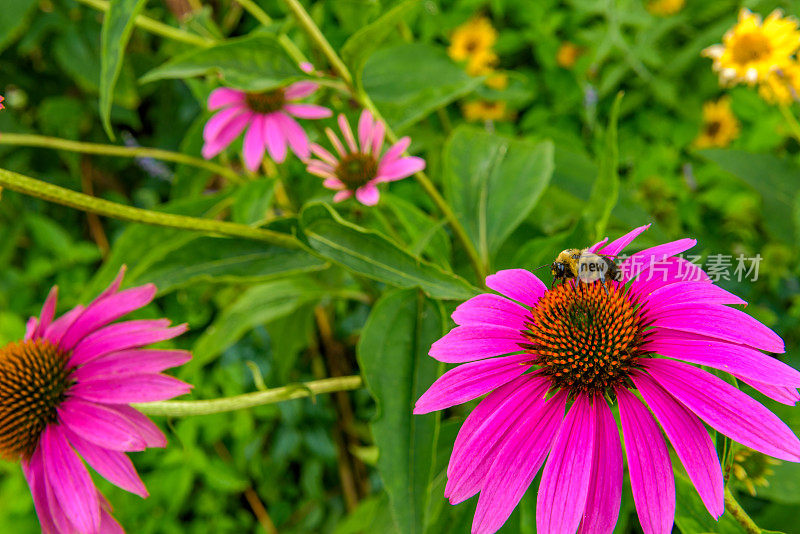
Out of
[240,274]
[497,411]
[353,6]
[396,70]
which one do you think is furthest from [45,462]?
[353,6]

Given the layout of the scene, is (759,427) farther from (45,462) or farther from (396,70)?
(396,70)

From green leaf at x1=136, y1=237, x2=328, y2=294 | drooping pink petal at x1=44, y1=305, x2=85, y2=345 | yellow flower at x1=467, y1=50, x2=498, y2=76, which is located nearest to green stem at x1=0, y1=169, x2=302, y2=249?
green leaf at x1=136, y1=237, x2=328, y2=294

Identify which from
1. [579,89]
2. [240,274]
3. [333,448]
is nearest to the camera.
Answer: [240,274]

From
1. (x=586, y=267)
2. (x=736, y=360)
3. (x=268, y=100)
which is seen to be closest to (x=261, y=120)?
(x=268, y=100)

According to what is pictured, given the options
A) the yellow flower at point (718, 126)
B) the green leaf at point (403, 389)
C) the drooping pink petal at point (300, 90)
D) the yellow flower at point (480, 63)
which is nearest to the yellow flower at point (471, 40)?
the yellow flower at point (480, 63)

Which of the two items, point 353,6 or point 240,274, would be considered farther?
point 353,6

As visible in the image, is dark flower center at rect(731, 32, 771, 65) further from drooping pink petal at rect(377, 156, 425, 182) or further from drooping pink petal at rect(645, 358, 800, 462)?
drooping pink petal at rect(645, 358, 800, 462)

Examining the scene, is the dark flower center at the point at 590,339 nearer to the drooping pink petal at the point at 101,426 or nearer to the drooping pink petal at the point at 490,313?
the drooping pink petal at the point at 490,313
